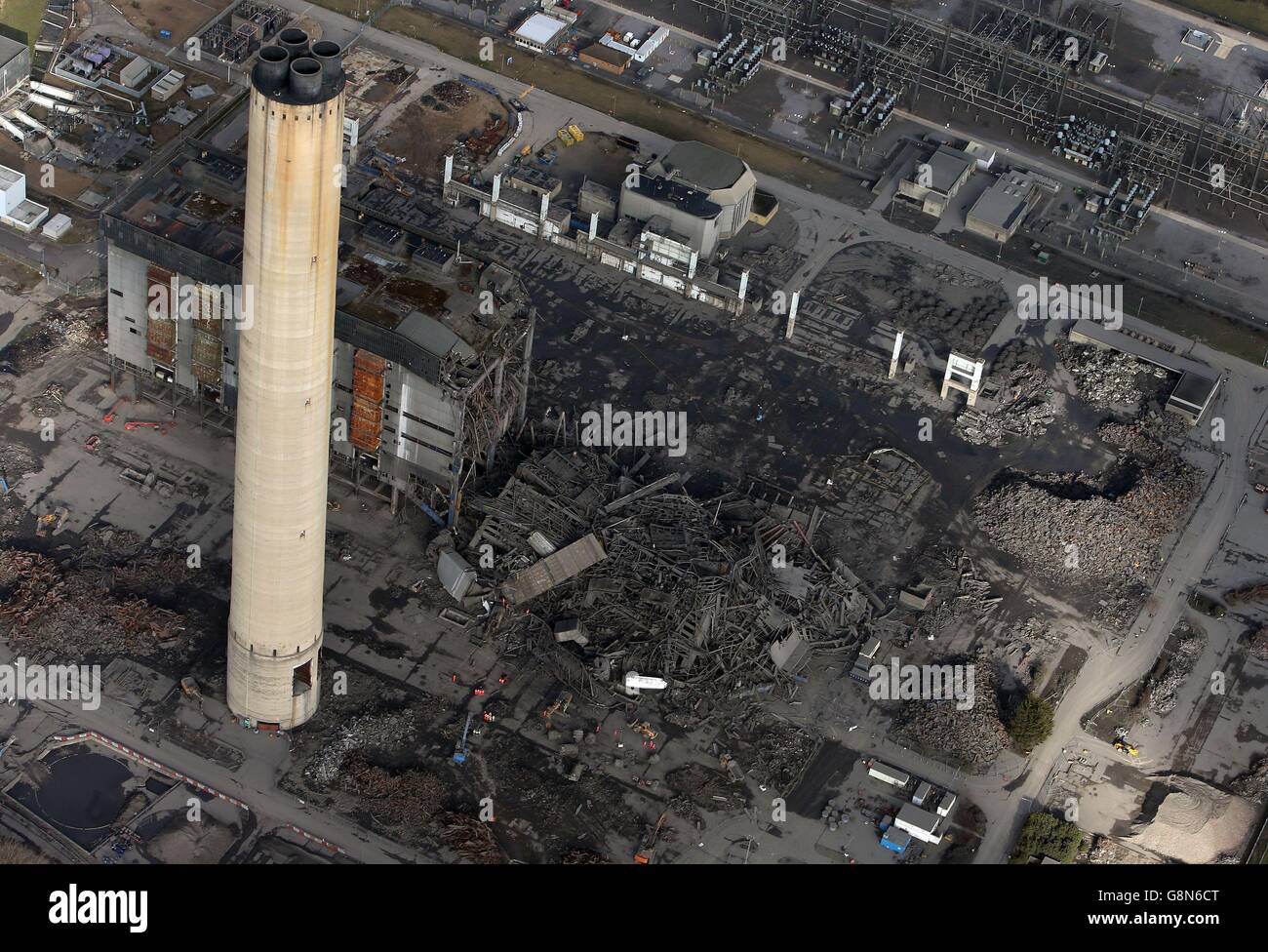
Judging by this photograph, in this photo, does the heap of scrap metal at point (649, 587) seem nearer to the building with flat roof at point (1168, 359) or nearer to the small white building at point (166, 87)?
the building with flat roof at point (1168, 359)

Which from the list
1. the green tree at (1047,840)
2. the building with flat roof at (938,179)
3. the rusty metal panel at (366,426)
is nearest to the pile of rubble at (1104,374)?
the building with flat roof at (938,179)

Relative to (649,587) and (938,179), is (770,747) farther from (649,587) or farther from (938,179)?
(938,179)

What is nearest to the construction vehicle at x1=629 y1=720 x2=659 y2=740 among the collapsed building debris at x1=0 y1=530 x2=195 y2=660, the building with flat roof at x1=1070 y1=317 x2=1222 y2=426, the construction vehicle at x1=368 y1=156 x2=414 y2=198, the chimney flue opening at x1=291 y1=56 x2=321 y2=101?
the collapsed building debris at x1=0 y1=530 x2=195 y2=660

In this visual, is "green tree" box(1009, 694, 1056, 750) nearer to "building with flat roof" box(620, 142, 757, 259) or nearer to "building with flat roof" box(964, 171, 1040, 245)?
"building with flat roof" box(620, 142, 757, 259)

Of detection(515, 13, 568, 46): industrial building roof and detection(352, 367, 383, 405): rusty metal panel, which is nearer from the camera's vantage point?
detection(352, 367, 383, 405): rusty metal panel

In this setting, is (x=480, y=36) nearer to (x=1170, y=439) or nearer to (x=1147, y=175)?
(x=1147, y=175)

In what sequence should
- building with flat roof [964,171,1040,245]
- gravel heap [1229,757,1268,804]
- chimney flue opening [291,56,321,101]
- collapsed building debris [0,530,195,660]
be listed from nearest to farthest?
chimney flue opening [291,56,321,101]
collapsed building debris [0,530,195,660]
gravel heap [1229,757,1268,804]
building with flat roof [964,171,1040,245]

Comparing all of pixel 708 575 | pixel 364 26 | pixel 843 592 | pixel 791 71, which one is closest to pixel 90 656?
pixel 708 575
